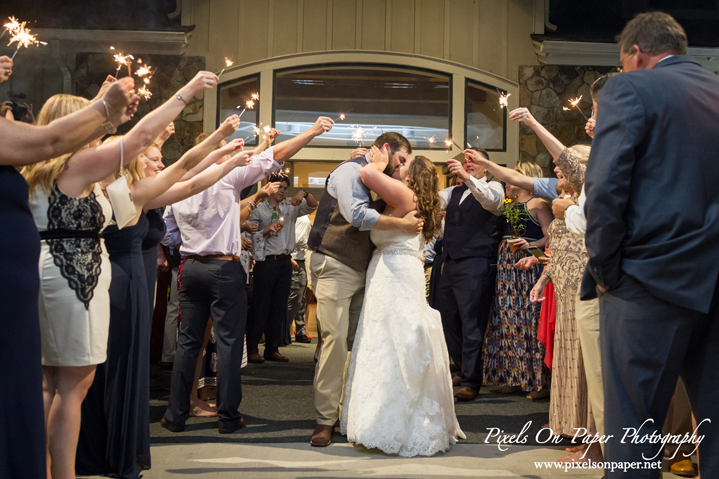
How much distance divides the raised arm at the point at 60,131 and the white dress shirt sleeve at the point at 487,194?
289 cm

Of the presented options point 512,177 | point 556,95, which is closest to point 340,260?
point 512,177

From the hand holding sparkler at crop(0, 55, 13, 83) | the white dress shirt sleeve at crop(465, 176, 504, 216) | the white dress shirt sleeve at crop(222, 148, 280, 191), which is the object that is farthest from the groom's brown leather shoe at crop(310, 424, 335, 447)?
the hand holding sparkler at crop(0, 55, 13, 83)

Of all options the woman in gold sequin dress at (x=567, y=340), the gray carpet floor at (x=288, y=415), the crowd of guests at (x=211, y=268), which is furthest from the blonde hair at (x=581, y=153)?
the gray carpet floor at (x=288, y=415)

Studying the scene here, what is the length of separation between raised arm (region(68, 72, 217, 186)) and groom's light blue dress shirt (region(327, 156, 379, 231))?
4.36 ft

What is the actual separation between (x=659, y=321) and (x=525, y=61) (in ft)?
22.3

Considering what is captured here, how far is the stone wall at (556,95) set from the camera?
24.8 feet

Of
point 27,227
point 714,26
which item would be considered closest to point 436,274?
point 27,227

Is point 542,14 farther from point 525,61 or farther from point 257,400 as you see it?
point 257,400

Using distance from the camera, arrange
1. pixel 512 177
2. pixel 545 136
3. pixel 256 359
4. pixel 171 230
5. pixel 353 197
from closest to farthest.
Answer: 1. pixel 545 136
2. pixel 353 197
3. pixel 512 177
4. pixel 171 230
5. pixel 256 359

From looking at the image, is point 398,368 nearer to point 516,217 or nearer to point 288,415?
point 288,415

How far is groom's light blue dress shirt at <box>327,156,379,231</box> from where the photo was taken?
3.11 meters

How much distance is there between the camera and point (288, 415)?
3.69 m

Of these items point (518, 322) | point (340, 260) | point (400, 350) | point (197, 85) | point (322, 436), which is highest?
point (197, 85)

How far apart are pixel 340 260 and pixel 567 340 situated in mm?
1334
